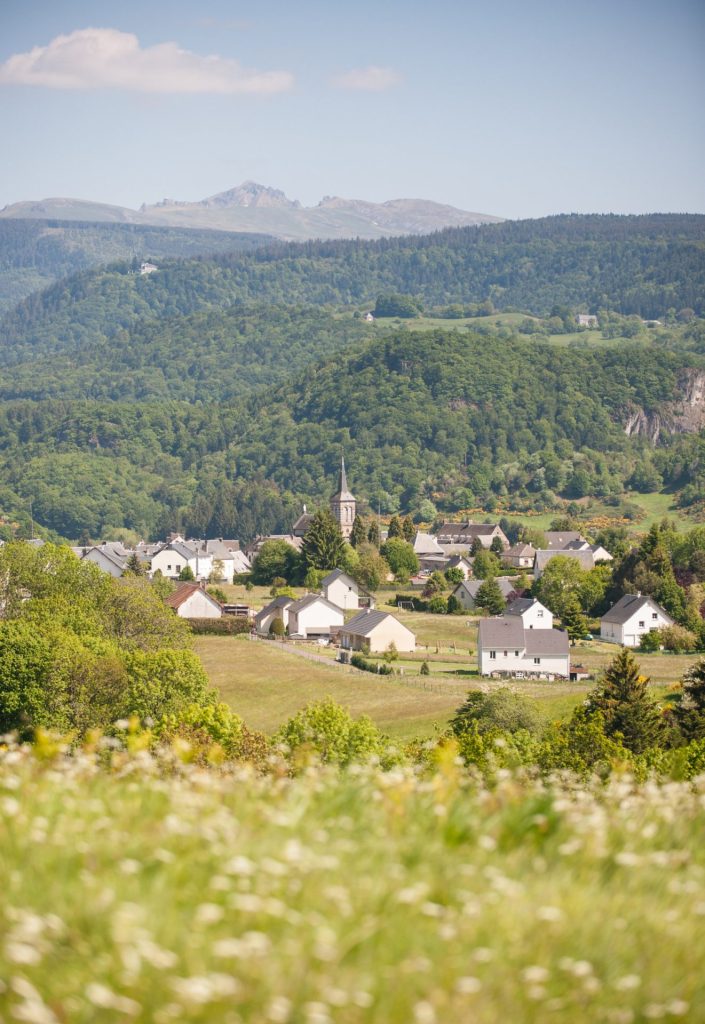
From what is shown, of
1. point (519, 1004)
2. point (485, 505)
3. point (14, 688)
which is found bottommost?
point (485, 505)

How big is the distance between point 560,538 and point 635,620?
48430mm

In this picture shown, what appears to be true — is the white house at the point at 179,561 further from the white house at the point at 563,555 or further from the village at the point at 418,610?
the white house at the point at 563,555

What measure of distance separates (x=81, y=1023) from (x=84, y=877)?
1.01 meters

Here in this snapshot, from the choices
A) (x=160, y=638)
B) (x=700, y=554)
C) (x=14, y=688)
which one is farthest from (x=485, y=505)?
(x=14, y=688)

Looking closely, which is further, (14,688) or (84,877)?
(14,688)

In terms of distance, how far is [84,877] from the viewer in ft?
21.9

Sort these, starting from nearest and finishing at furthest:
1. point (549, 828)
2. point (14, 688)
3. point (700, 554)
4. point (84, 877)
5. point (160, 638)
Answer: point (84, 877) → point (549, 828) → point (14, 688) → point (160, 638) → point (700, 554)

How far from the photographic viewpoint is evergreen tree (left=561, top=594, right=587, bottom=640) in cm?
8062

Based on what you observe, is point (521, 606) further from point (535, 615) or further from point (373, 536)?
point (373, 536)

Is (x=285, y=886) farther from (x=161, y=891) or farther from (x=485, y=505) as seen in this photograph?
(x=485, y=505)

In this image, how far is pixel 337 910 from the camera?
6.56 metres

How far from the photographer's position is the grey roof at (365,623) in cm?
7612

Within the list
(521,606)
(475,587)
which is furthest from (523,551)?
(521,606)

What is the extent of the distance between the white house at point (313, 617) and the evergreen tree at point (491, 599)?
10.0m
